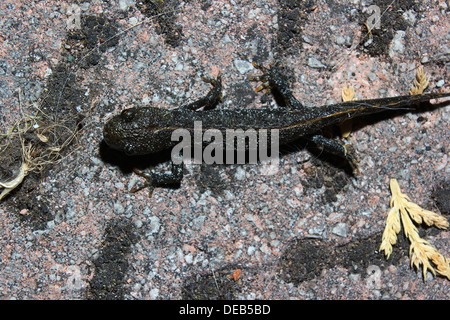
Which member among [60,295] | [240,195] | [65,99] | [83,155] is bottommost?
[60,295]

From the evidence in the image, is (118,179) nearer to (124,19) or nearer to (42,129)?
(42,129)

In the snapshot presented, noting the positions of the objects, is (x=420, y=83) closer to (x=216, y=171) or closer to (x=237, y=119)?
(x=237, y=119)

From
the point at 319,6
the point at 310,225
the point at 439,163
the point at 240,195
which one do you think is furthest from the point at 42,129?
the point at 439,163

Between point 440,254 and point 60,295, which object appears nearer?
point 60,295

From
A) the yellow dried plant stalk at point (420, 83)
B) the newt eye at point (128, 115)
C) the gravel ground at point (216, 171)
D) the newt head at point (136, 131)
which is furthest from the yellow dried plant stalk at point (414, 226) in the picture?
the newt eye at point (128, 115)

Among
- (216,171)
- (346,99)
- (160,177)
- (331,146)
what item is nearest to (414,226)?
(331,146)

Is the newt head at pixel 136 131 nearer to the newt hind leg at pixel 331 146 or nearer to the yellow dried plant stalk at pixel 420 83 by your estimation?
the newt hind leg at pixel 331 146
